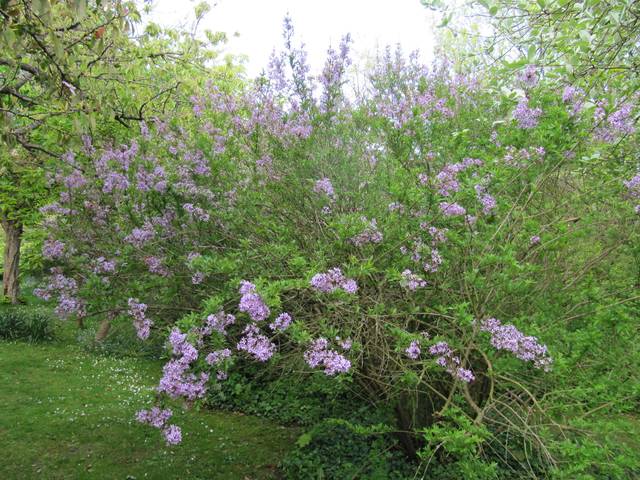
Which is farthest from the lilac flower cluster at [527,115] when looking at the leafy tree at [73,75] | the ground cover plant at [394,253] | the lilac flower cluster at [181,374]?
the leafy tree at [73,75]

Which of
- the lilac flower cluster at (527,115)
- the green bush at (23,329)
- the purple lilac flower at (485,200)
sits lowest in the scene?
the green bush at (23,329)

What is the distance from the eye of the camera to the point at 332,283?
3424 millimetres

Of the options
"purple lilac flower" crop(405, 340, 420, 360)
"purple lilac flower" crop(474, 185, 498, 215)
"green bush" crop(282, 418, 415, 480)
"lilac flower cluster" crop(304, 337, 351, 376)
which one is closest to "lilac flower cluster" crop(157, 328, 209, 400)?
"lilac flower cluster" crop(304, 337, 351, 376)

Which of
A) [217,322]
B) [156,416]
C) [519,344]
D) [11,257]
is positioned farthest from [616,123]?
[11,257]

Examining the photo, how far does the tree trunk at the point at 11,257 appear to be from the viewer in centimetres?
1560

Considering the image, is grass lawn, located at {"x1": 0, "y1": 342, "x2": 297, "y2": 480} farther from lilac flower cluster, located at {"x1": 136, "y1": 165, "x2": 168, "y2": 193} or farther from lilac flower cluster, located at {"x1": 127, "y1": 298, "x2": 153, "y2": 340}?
lilac flower cluster, located at {"x1": 136, "y1": 165, "x2": 168, "y2": 193}

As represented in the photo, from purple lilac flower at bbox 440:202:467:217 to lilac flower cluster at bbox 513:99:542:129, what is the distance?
792mm

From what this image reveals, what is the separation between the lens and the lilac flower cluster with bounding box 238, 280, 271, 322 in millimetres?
3064

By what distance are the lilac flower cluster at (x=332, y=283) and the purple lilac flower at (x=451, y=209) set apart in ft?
2.94

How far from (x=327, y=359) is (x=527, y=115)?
2.25 meters

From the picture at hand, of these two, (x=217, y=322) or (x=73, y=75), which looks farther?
(x=73, y=75)

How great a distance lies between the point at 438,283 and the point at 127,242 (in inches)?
109

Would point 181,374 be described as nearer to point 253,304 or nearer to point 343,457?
point 253,304

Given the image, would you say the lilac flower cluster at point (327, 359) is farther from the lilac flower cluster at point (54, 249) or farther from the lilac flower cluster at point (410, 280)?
the lilac flower cluster at point (54, 249)
